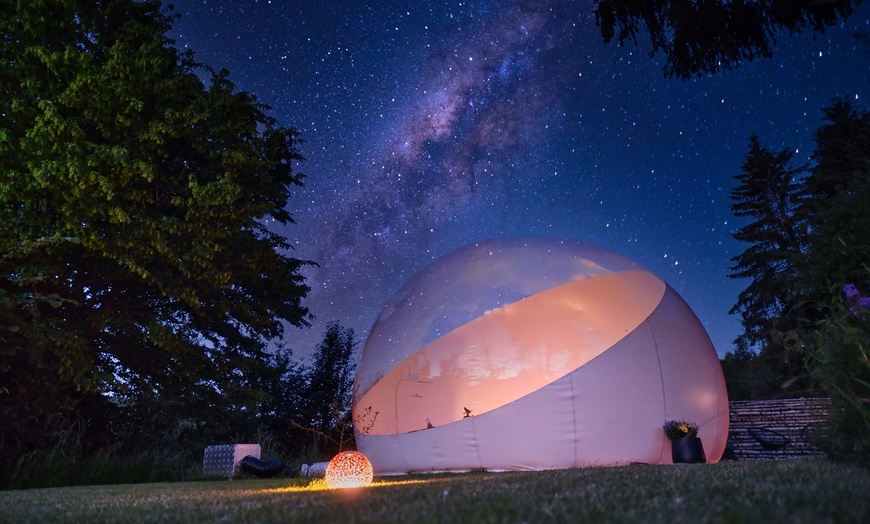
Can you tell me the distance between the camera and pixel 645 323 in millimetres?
9750

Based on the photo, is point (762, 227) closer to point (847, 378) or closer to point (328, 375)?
point (328, 375)

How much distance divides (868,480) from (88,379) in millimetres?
10015

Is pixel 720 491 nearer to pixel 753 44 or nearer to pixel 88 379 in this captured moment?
pixel 753 44

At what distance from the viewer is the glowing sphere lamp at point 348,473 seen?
19.1ft

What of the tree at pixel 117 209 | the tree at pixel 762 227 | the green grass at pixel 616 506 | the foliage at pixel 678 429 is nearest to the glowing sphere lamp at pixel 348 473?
the green grass at pixel 616 506

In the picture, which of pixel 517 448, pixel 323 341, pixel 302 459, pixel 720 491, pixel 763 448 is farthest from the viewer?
pixel 323 341

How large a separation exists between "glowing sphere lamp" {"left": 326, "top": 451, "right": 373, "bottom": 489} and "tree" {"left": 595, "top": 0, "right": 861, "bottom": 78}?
491 centimetres

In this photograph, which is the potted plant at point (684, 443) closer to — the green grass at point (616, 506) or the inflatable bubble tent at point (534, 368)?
the inflatable bubble tent at point (534, 368)

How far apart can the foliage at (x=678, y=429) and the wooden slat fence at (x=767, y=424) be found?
2185 mm

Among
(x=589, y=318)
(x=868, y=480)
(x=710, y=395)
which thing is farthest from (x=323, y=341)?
(x=868, y=480)

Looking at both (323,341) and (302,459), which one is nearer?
(302,459)

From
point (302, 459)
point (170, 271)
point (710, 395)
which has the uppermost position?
point (170, 271)

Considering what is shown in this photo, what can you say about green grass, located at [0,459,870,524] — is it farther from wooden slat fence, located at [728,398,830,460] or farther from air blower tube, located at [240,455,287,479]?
wooden slat fence, located at [728,398,830,460]

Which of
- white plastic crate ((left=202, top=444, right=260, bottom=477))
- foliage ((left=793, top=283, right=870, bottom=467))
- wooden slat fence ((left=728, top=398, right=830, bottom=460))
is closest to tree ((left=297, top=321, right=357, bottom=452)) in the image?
white plastic crate ((left=202, top=444, right=260, bottom=477))
